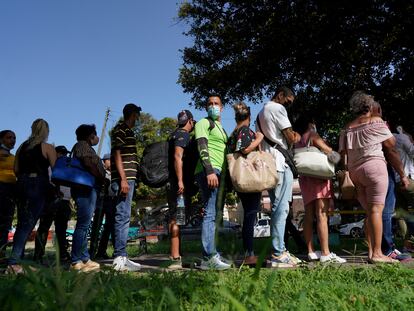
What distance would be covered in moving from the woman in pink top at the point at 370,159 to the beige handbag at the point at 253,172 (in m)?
0.96

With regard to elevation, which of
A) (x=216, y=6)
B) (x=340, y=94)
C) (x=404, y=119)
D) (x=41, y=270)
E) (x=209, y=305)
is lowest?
(x=209, y=305)

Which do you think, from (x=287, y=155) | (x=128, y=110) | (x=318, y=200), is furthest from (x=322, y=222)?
(x=128, y=110)

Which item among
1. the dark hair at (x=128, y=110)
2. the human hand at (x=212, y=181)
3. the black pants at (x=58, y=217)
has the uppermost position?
the dark hair at (x=128, y=110)

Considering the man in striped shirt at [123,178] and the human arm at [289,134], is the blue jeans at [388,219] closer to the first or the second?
the human arm at [289,134]

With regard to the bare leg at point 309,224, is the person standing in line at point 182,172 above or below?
above

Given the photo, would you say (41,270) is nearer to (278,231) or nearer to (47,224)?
(278,231)

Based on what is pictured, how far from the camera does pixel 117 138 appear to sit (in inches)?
190

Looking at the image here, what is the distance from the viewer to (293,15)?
11594 millimetres

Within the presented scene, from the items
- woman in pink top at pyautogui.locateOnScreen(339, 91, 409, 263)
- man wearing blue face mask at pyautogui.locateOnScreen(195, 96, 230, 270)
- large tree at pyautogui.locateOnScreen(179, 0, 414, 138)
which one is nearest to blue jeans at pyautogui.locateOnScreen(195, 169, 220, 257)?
man wearing blue face mask at pyautogui.locateOnScreen(195, 96, 230, 270)

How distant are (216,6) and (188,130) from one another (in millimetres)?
10005

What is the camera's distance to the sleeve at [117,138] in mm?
4824

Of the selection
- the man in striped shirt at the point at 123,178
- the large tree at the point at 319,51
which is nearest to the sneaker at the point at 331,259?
the man in striped shirt at the point at 123,178

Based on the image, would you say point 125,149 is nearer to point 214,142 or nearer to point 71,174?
point 71,174

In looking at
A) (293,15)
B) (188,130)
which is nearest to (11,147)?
(188,130)
